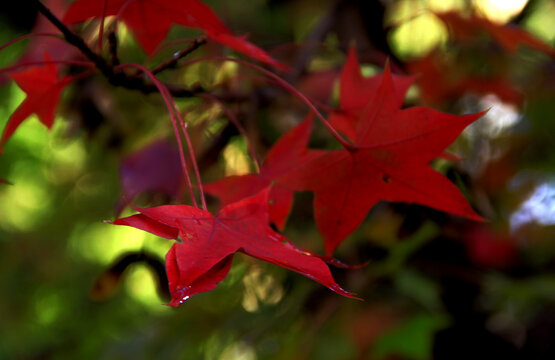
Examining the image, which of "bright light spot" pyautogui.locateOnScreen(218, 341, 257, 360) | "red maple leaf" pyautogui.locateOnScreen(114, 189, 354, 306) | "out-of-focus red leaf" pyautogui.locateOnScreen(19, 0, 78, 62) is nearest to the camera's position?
"red maple leaf" pyautogui.locateOnScreen(114, 189, 354, 306)

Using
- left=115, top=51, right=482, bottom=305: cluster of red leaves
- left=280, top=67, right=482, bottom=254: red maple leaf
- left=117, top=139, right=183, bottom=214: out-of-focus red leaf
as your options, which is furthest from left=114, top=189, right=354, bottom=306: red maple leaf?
left=117, top=139, right=183, bottom=214: out-of-focus red leaf

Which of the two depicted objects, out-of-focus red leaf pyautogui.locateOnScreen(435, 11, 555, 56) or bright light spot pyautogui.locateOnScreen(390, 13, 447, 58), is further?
bright light spot pyautogui.locateOnScreen(390, 13, 447, 58)

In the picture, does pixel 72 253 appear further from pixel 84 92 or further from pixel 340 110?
pixel 340 110

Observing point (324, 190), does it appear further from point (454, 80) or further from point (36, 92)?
point (454, 80)

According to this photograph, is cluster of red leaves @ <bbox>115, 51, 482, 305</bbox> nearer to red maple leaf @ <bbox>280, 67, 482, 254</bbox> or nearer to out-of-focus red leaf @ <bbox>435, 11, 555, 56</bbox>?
red maple leaf @ <bbox>280, 67, 482, 254</bbox>

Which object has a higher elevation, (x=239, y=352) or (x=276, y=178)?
(x=276, y=178)

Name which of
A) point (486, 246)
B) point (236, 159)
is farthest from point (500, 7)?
point (236, 159)

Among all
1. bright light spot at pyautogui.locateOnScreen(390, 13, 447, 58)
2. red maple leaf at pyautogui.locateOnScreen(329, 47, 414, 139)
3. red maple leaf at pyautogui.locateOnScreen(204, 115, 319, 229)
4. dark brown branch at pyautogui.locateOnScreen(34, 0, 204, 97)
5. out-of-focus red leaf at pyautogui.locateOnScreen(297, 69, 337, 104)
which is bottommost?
bright light spot at pyautogui.locateOnScreen(390, 13, 447, 58)
